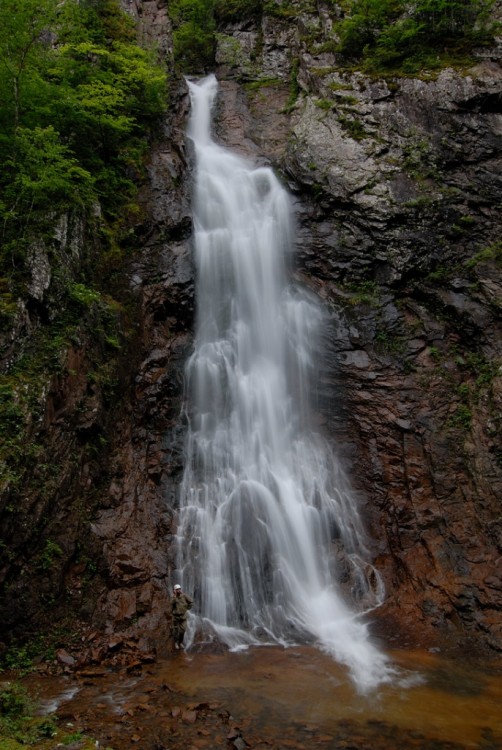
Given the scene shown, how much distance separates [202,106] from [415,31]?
925 cm

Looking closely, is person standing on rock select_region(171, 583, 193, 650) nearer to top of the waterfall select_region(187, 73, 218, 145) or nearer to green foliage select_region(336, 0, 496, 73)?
top of the waterfall select_region(187, 73, 218, 145)

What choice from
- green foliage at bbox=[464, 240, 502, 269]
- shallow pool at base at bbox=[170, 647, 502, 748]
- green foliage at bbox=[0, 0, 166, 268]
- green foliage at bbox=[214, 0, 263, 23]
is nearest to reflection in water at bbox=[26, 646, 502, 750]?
shallow pool at base at bbox=[170, 647, 502, 748]

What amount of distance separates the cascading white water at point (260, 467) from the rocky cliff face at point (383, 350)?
A: 1.63 feet

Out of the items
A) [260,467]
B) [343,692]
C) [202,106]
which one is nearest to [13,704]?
[343,692]

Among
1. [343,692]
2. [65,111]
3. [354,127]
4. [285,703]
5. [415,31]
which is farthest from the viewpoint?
[415,31]

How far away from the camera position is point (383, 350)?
13727mm

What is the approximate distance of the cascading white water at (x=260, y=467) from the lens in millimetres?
9828

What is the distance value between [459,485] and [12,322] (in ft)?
33.4

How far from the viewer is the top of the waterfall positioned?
20281mm

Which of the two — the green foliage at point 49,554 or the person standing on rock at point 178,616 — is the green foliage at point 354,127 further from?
the green foliage at point 49,554

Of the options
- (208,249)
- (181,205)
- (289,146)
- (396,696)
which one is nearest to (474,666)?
(396,696)

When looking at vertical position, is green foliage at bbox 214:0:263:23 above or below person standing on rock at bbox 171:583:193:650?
above

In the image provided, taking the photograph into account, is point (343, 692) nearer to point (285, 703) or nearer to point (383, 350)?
point (285, 703)

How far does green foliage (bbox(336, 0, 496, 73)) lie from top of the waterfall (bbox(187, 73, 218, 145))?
6.19 metres
